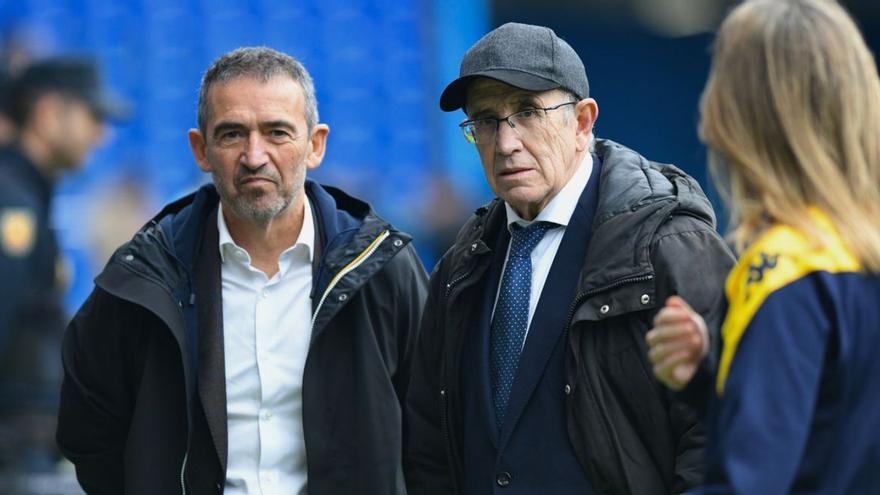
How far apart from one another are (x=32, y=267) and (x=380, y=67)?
264cm

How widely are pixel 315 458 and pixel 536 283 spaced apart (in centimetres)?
79

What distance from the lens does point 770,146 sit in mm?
2018

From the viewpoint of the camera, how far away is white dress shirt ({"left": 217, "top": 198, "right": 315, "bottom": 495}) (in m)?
3.52

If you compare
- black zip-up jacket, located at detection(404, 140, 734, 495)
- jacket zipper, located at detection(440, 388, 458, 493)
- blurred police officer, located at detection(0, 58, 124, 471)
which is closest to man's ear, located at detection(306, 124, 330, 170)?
jacket zipper, located at detection(440, 388, 458, 493)

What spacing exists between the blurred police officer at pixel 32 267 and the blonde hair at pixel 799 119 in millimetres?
5042

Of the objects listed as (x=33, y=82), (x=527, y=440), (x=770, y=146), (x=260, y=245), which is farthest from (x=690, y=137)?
(x=770, y=146)

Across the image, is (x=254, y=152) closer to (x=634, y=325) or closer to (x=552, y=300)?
(x=552, y=300)

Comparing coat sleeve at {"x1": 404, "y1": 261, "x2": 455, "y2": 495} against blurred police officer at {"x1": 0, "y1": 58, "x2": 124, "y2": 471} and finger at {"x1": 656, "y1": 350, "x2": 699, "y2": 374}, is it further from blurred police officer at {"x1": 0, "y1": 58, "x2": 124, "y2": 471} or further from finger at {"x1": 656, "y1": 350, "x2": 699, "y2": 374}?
blurred police officer at {"x1": 0, "y1": 58, "x2": 124, "y2": 471}

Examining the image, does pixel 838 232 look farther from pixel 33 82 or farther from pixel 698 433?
pixel 33 82

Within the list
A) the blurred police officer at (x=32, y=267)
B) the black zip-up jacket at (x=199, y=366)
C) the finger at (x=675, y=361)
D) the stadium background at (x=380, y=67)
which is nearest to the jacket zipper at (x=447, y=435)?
the black zip-up jacket at (x=199, y=366)

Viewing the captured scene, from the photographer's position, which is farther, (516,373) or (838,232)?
(516,373)

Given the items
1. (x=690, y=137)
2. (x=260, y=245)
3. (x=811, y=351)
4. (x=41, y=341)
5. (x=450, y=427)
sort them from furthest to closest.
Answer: (x=690, y=137)
(x=41, y=341)
(x=260, y=245)
(x=450, y=427)
(x=811, y=351)

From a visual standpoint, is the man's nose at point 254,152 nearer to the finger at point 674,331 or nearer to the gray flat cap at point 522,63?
the gray flat cap at point 522,63

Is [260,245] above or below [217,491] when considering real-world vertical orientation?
above
